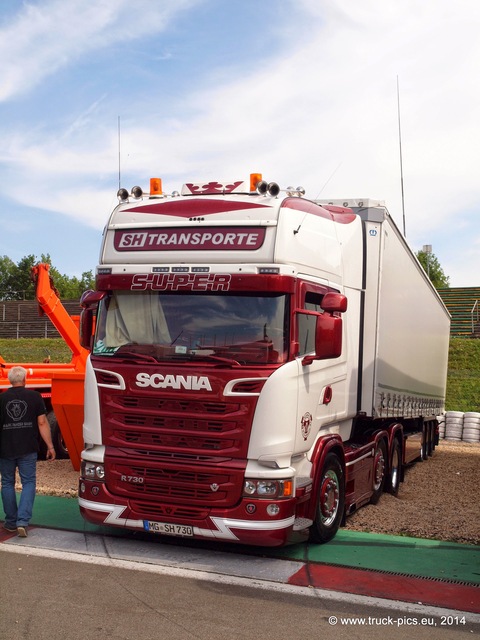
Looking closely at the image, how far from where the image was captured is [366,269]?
9.51 m

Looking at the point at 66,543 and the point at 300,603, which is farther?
the point at 66,543

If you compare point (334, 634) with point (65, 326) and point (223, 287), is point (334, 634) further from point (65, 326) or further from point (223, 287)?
point (65, 326)

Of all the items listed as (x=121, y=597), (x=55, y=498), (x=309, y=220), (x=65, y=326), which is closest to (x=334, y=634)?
(x=121, y=597)

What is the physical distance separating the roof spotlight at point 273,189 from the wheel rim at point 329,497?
9.47 ft

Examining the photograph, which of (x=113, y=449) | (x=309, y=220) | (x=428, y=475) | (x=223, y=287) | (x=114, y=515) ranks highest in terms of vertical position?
(x=309, y=220)

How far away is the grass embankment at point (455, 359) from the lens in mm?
28061

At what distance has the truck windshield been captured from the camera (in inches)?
288

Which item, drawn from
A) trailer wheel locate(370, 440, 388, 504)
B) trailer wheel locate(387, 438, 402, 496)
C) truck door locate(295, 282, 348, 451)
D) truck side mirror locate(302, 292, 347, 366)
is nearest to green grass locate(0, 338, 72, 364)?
trailer wheel locate(387, 438, 402, 496)

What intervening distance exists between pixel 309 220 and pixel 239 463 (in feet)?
8.44

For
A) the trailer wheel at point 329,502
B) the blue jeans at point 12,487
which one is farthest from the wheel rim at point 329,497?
the blue jeans at point 12,487

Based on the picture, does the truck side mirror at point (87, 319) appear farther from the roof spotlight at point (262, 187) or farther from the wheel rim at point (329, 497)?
the wheel rim at point (329, 497)

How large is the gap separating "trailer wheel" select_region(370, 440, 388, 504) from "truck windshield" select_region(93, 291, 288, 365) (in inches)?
138

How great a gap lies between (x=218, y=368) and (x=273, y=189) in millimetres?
1915

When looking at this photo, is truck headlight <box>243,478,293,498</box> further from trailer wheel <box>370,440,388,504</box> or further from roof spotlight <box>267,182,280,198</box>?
trailer wheel <box>370,440,388,504</box>
